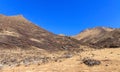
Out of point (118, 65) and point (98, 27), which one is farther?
point (98, 27)

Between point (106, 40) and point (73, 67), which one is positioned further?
point (106, 40)

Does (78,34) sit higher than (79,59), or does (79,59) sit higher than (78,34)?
(78,34)

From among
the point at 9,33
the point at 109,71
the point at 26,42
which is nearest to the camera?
the point at 109,71

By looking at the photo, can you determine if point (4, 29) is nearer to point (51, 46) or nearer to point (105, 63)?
point (51, 46)

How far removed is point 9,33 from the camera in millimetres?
51812

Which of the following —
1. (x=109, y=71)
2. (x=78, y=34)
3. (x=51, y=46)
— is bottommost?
(x=109, y=71)

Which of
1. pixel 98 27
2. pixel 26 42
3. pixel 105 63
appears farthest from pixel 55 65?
pixel 98 27

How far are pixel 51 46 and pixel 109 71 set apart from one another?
103 ft

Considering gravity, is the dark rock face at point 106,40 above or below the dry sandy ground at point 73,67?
above

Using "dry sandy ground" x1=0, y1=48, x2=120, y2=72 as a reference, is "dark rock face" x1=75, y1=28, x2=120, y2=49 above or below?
above

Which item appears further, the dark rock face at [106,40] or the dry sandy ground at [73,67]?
the dark rock face at [106,40]

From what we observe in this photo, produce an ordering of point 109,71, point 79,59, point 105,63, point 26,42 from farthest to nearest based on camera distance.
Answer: point 26,42
point 79,59
point 105,63
point 109,71

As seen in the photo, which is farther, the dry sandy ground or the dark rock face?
the dark rock face

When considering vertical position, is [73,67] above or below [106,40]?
below
